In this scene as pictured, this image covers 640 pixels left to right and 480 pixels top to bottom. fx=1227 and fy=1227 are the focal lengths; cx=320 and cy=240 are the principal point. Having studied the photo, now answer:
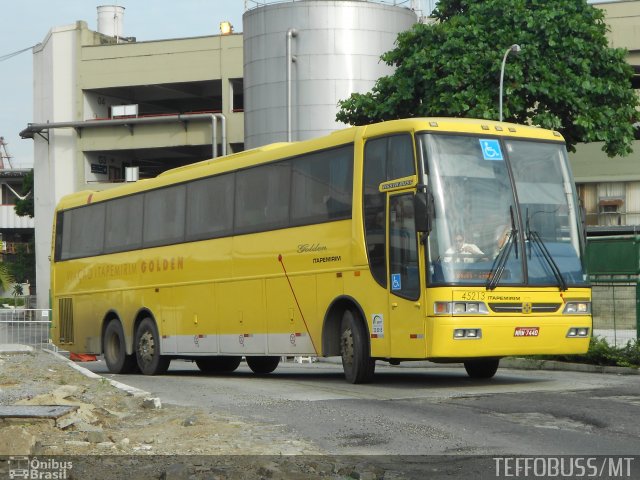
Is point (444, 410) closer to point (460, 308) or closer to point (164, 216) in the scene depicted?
point (460, 308)

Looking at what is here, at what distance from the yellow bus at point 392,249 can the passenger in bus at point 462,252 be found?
0.05ft

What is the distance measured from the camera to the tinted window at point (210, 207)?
20844mm

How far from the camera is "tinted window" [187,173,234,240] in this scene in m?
20.8

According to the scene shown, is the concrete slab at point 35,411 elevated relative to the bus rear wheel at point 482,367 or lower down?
elevated

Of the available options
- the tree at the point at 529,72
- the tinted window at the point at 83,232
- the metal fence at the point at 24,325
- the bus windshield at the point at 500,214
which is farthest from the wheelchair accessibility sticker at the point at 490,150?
the tree at the point at 529,72

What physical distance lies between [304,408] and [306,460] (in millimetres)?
4278

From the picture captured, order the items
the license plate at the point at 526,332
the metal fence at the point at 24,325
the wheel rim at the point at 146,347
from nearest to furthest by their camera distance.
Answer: the license plate at the point at 526,332 → the wheel rim at the point at 146,347 → the metal fence at the point at 24,325

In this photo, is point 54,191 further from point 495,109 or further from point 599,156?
point 495,109

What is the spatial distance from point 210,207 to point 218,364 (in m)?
4.55

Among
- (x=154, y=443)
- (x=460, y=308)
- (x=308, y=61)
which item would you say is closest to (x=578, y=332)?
(x=460, y=308)

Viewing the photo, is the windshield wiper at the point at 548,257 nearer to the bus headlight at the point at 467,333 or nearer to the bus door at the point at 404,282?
the bus headlight at the point at 467,333

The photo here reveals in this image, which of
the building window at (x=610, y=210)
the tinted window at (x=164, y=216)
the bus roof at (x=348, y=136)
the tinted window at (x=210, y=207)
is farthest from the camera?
the building window at (x=610, y=210)

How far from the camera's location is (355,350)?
1702cm

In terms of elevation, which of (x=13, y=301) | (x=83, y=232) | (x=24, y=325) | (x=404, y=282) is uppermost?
(x=83, y=232)
